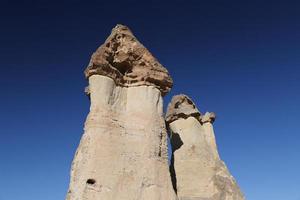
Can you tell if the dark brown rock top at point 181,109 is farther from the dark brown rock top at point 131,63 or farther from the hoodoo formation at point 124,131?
the dark brown rock top at point 131,63

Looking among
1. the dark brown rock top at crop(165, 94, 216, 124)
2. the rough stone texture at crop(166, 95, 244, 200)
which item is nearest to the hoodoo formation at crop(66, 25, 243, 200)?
the rough stone texture at crop(166, 95, 244, 200)

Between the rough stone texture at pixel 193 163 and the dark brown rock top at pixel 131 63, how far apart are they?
480 cm

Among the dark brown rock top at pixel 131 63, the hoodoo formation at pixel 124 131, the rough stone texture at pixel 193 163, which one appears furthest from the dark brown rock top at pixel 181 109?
the dark brown rock top at pixel 131 63

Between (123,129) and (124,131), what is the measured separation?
84mm

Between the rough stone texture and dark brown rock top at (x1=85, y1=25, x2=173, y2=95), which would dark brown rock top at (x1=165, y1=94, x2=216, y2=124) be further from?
dark brown rock top at (x1=85, y1=25, x2=173, y2=95)

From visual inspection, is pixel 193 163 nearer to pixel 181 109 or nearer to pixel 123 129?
pixel 181 109

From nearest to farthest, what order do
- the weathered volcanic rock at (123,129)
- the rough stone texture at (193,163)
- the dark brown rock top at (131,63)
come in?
the weathered volcanic rock at (123,129) < the dark brown rock top at (131,63) < the rough stone texture at (193,163)

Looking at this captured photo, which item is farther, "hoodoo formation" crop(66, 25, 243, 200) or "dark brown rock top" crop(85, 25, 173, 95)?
"dark brown rock top" crop(85, 25, 173, 95)

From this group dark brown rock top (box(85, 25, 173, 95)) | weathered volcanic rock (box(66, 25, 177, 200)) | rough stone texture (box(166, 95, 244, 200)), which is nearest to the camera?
weathered volcanic rock (box(66, 25, 177, 200))

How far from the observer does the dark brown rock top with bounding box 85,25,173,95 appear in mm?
14969

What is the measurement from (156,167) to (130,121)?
208 cm

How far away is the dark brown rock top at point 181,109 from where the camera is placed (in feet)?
69.5

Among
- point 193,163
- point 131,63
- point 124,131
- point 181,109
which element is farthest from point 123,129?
point 181,109

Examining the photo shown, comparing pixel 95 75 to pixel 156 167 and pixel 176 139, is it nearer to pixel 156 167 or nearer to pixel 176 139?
pixel 156 167
